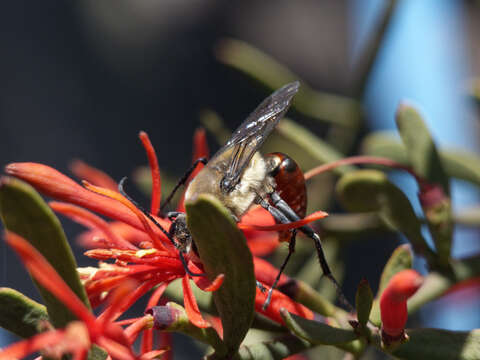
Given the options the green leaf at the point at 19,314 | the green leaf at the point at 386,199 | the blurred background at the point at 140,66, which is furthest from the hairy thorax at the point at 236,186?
the blurred background at the point at 140,66

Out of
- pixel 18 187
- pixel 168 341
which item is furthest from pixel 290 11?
pixel 18 187

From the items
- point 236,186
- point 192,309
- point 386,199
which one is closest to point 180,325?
point 192,309

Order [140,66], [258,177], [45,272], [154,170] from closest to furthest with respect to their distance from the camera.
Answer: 1. [45,272]
2. [154,170]
3. [258,177]
4. [140,66]

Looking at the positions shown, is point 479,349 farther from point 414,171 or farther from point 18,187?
point 18,187

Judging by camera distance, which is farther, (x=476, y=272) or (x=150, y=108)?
(x=150, y=108)

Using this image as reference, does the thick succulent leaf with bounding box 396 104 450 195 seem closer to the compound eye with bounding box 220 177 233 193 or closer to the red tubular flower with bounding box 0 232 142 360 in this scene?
the compound eye with bounding box 220 177 233 193

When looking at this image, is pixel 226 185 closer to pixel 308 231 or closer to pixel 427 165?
pixel 308 231
